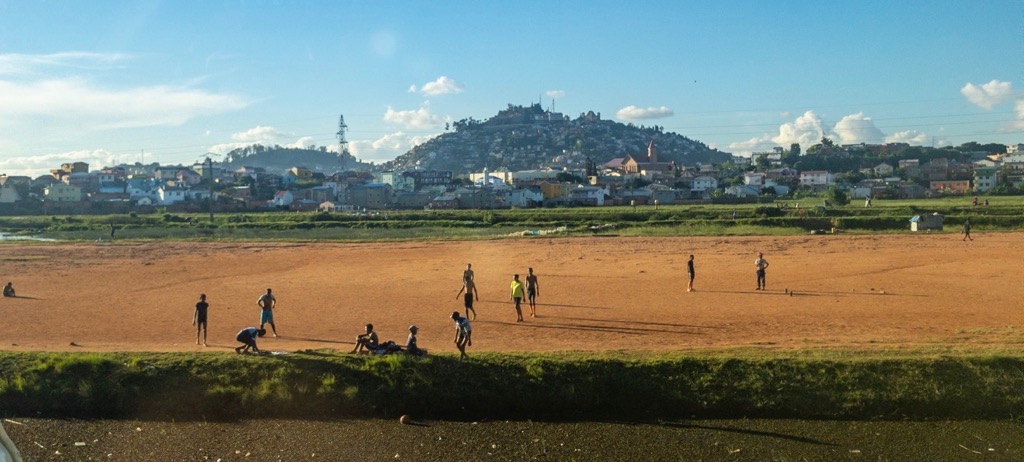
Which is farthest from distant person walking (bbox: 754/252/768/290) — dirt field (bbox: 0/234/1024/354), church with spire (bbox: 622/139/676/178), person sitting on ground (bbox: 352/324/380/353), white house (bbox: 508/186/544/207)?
church with spire (bbox: 622/139/676/178)

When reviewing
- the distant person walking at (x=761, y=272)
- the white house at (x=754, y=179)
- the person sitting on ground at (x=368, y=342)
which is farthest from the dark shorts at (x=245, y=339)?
the white house at (x=754, y=179)

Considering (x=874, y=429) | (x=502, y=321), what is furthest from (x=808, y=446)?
(x=502, y=321)

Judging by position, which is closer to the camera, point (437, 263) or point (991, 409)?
point (991, 409)

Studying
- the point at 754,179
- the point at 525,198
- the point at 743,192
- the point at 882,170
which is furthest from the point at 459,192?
the point at 882,170

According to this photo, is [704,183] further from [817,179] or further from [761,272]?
[761,272]

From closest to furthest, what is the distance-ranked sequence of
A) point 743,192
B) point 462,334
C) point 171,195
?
1. point 462,334
2. point 743,192
3. point 171,195

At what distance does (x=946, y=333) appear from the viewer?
14781mm

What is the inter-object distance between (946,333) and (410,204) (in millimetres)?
73868

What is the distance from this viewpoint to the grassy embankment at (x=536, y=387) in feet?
37.0

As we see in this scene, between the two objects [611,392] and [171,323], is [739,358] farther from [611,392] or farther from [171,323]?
[171,323]

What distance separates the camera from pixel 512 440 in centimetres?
1044

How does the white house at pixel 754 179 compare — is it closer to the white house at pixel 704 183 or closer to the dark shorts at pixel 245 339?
the white house at pixel 704 183

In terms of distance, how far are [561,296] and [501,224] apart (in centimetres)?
3434

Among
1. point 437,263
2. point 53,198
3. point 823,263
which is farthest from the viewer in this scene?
point 53,198
